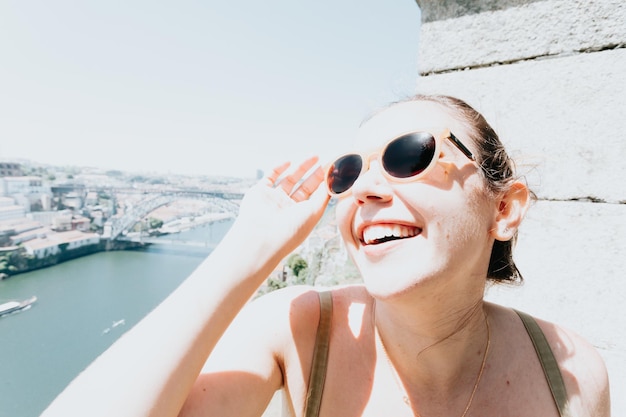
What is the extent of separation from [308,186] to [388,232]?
14.2 inches

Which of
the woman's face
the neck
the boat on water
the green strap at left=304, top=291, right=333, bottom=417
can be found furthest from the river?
the woman's face

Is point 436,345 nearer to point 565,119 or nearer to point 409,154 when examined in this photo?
point 409,154

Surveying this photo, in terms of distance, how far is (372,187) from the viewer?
34.7 inches

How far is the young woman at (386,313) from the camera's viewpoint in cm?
80

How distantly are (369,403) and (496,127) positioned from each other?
45.4 inches

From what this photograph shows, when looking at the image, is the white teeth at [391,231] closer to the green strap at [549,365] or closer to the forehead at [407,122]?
the forehead at [407,122]

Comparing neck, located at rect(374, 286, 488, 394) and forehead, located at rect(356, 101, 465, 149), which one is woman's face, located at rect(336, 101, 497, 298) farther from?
neck, located at rect(374, 286, 488, 394)

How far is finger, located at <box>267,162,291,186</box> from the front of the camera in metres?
Result: 1.11

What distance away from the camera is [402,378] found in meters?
1.02

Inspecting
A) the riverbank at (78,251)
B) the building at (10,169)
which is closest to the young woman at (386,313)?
the riverbank at (78,251)

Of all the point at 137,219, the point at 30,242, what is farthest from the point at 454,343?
the point at 137,219

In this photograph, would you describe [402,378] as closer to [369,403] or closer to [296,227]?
[369,403]

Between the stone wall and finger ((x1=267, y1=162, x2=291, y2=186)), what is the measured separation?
837mm

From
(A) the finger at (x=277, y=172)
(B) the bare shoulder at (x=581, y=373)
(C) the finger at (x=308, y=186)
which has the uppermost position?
(A) the finger at (x=277, y=172)
